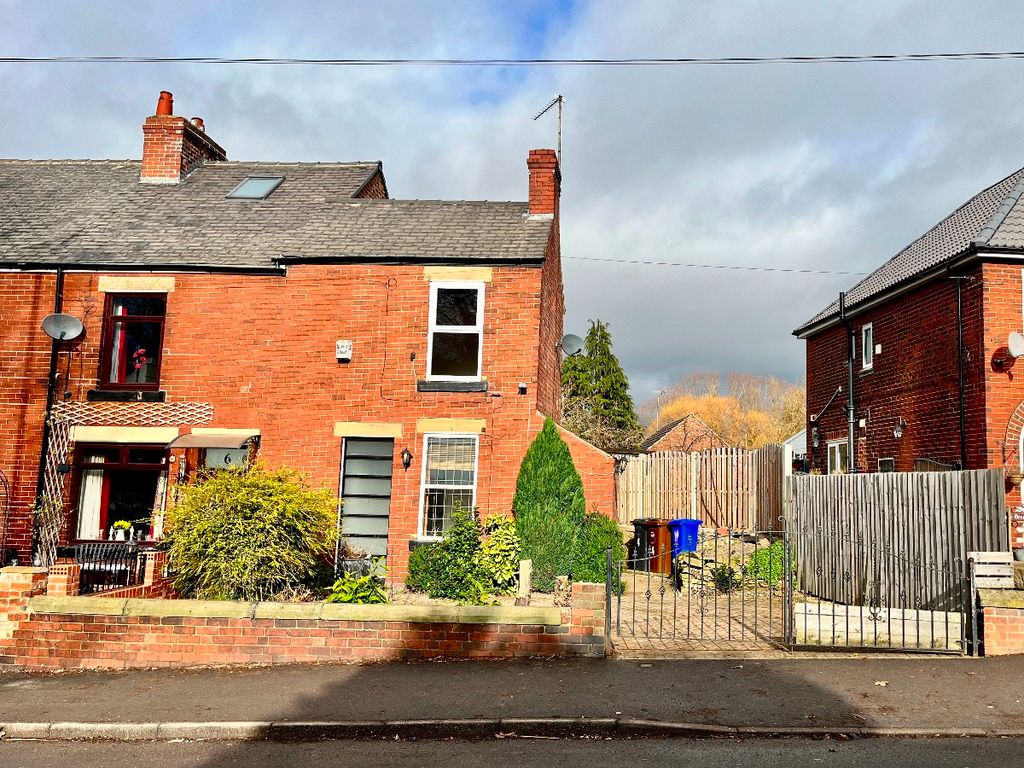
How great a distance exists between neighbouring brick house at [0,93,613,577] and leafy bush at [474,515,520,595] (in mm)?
464

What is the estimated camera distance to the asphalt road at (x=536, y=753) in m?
5.94

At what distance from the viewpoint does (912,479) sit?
11375 mm

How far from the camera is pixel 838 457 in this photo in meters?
20.3

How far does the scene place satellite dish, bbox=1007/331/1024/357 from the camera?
548 inches

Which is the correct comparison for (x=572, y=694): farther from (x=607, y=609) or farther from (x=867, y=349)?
(x=867, y=349)

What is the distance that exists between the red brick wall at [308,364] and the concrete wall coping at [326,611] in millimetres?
5413

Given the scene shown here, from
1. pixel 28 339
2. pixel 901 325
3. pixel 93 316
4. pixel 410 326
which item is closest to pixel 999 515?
pixel 901 325

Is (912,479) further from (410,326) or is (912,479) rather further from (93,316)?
(93,316)

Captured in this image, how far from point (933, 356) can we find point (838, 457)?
188 inches

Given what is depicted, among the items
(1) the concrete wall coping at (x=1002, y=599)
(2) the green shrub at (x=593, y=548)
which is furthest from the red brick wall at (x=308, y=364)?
(1) the concrete wall coping at (x=1002, y=599)

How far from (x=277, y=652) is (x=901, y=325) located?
14486 mm

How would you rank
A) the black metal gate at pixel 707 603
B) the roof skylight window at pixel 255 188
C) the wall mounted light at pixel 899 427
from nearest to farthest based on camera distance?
1. the black metal gate at pixel 707 603
2. the wall mounted light at pixel 899 427
3. the roof skylight window at pixel 255 188

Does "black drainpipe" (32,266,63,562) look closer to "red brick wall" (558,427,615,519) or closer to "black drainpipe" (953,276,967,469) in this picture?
"red brick wall" (558,427,615,519)

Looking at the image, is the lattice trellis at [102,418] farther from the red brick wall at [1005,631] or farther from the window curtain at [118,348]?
the red brick wall at [1005,631]
